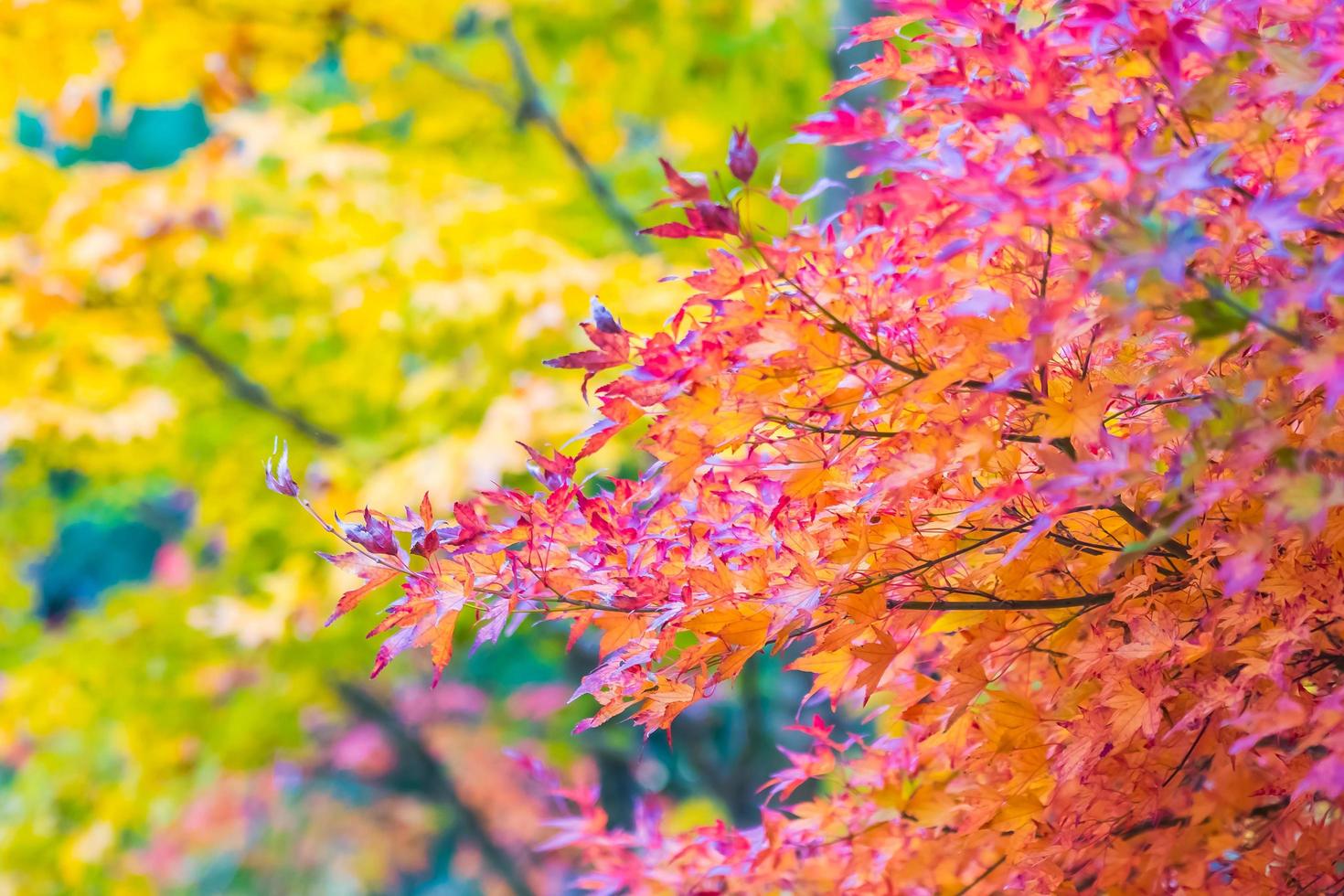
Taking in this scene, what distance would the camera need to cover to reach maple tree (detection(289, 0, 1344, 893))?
73cm

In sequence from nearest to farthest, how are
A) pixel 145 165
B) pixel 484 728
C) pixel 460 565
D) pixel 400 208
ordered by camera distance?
1. pixel 460 565
2. pixel 400 208
3. pixel 484 728
4. pixel 145 165

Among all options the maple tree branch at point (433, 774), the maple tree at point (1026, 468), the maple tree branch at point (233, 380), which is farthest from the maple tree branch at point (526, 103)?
the maple tree at point (1026, 468)

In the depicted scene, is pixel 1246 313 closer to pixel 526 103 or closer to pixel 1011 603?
pixel 1011 603

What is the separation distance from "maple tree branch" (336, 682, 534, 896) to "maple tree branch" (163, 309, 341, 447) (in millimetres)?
1392

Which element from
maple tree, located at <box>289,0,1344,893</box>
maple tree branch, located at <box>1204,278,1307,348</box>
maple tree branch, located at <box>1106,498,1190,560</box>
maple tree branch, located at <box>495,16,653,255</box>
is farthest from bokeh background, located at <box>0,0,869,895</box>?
maple tree branch, located at <box>1204,278,1307,348</box>

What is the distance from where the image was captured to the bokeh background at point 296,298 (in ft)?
9.20

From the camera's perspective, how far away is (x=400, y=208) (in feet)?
10.3

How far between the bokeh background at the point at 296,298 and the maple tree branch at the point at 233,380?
2 cm

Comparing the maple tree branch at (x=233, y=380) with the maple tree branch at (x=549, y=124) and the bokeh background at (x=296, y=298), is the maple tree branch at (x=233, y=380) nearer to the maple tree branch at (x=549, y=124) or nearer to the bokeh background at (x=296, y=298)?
the bokeh background at (x=296, y=298)

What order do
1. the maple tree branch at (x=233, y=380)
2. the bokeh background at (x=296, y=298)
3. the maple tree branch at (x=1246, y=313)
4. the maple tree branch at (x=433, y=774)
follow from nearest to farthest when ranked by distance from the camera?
the maple tree branch at (x=1246, y=313) < the bokeh background at (x=296, y=298) < the maple tree branch at (x=233, y=380) < the maple tree branch at (x=433, y=774)

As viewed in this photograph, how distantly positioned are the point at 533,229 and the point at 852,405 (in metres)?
2.56

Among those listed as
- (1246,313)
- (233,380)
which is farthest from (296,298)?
(1246,313)

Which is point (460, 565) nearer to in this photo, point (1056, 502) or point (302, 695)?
point (1056, 502)

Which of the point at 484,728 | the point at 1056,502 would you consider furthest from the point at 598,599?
the point at 484,728
